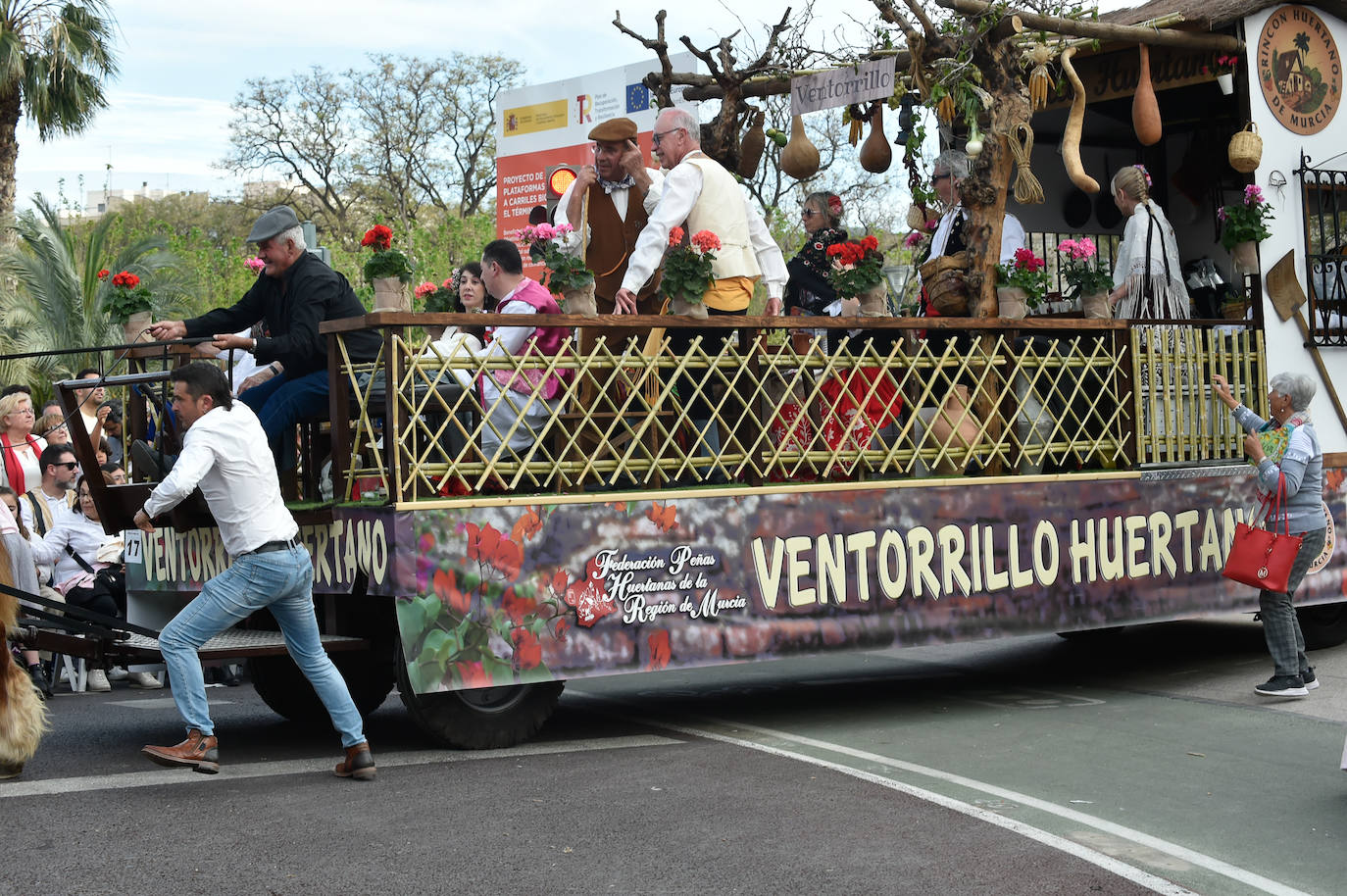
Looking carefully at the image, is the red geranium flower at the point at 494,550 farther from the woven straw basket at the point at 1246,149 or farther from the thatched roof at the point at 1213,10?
the thatched roof at the point at 1213,10

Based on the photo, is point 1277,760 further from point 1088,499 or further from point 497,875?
Answer: point 497,875

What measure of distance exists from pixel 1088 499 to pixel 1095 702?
123cm

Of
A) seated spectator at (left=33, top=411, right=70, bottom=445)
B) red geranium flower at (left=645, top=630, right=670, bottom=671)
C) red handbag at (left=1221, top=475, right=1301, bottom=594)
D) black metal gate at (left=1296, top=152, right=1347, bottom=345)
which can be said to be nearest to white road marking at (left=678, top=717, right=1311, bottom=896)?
red geranium flower at (left=645, top=630, right=670, bottom=671)

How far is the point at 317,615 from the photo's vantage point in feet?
27.8

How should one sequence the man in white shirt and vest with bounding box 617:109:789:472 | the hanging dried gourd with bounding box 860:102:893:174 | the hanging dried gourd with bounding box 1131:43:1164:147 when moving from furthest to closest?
the hanging dried gourd with bounding box 860:102:893:174
the hanging dried gourd with bounding box 1131:43:1164:147
the man in white shirt and vest with bounding box 617:109:789:472

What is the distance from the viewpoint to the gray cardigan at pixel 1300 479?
9172 mm

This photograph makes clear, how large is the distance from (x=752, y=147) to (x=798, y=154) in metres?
0.46

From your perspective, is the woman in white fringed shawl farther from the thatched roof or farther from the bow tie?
the bow tie

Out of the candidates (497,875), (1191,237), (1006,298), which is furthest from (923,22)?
(497,875)

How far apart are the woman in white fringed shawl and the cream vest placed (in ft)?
9.76

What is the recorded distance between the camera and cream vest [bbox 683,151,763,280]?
9.23 meters

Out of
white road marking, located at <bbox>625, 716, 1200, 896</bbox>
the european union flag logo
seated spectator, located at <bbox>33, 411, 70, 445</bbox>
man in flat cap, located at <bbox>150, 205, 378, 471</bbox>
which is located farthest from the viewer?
the european union flag logo

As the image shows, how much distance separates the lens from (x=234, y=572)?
7121mm

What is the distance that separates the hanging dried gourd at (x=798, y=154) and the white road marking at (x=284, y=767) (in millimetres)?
4705
